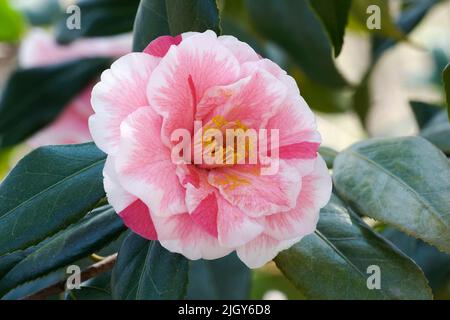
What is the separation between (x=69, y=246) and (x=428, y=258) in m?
0.44

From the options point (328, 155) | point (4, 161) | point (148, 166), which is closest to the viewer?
point (148, 166)

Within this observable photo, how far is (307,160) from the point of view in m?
0.60

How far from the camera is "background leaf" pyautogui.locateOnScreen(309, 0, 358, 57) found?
0.77 metres

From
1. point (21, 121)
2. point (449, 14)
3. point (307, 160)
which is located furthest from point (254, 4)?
point (449, 14)

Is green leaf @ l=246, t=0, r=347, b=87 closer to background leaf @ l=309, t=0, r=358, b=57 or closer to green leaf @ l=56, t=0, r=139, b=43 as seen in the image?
green leaf @ l=56, t=0, r=139, b=43

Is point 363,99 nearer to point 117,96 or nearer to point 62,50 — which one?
point 62,50

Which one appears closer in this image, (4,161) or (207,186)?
(207,186)

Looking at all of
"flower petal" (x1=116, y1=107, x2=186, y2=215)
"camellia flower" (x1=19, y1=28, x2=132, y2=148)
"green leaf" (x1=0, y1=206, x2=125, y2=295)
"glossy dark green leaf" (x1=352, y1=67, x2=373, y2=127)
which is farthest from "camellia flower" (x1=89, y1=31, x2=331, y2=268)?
"glossy dark green leaf" (x1=352, y1=67, x2=373, y2=127)

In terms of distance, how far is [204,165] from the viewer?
0.61 metres

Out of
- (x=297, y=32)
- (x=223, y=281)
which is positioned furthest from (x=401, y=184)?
(x=297, y=32)

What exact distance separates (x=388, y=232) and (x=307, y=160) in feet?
1.23

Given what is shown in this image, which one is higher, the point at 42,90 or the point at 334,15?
the point at 334,15

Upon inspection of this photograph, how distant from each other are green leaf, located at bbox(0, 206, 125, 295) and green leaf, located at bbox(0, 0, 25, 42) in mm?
837

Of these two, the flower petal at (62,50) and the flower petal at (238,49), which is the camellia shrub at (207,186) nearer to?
the flower petal at (238,49)
